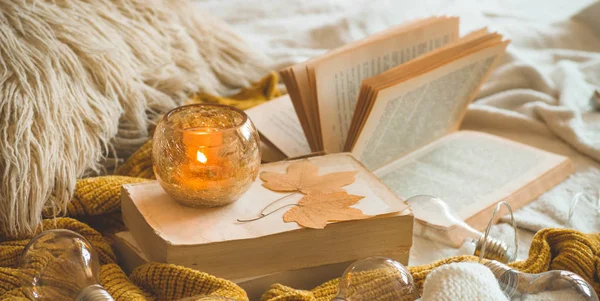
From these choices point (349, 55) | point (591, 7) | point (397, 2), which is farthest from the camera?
point (397, 2)

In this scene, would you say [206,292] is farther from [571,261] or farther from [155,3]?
[155,3]

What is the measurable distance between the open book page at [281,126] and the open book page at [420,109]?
86 mm

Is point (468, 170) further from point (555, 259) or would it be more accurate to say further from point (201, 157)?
point (201, 157)

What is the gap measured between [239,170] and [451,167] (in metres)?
0.41

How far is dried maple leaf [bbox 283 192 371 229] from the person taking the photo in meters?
0.64

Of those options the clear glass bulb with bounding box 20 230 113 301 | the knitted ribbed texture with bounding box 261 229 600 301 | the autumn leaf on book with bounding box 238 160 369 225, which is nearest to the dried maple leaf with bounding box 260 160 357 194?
the autumn leaf on book with bounding box 238 160 369 225

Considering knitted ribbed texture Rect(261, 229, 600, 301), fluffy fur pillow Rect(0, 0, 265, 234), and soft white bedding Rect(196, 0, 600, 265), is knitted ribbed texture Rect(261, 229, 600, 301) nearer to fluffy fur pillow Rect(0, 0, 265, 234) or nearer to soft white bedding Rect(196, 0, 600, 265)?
soft white bedding Rect(196, 0, 600, 265)

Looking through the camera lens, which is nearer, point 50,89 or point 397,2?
point 50,89

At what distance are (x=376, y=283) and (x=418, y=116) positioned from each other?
451 millimetres

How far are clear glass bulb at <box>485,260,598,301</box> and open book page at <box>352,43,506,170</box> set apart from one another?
1.02 feet

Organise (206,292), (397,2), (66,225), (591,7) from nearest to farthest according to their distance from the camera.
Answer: (206,292) → (66,225) → (591,7) → (397,2)

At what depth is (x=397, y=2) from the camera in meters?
1.45

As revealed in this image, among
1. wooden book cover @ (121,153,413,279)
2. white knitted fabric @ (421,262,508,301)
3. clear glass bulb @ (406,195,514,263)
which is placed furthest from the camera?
clear glass bulb @ (406,195,514,263)

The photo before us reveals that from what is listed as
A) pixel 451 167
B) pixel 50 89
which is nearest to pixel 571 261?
pixel 451 167
